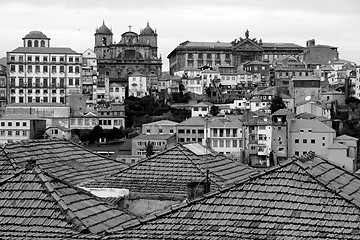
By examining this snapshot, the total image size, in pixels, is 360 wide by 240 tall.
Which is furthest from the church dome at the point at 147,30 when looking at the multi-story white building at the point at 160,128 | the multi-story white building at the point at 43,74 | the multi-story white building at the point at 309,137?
the multi-story white building at the point at 309,137

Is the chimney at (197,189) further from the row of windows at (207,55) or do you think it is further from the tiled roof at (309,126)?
the row of windows at (207,55)

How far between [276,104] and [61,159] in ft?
240

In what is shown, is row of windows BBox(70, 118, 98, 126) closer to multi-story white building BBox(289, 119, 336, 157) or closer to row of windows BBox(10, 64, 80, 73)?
row of windows BBox(10, 64, 80, 73)

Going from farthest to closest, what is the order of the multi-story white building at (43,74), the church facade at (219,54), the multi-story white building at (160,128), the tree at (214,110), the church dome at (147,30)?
the church facade at (219,54), the church dome at (147,30), the multi-story white building at (43,74), the tree at (214,110), the multi-story white building at (160,128)

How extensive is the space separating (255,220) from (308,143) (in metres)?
62.9

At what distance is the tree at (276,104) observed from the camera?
89088 mm

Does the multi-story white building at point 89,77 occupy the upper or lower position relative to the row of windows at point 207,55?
lower

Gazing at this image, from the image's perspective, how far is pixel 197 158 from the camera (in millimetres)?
19078

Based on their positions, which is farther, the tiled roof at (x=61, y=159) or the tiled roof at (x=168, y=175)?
the tiled roof at (x=168, y=175)

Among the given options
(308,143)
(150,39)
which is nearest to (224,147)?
(308,143)

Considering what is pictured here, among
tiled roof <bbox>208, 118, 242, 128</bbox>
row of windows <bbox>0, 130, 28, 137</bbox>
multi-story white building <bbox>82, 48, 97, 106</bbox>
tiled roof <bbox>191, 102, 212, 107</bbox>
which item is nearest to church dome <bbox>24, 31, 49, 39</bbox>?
multi-story white building <bbox>82, 48, 97, 106</bbox>

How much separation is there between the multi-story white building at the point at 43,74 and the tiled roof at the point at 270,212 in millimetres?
89276

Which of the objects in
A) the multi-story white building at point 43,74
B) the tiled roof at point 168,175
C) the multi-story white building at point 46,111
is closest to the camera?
the tiled roof at point 168,175

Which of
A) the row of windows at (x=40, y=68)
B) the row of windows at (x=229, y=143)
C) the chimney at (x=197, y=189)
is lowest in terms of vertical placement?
the row of windows at (x=229, y=143)
